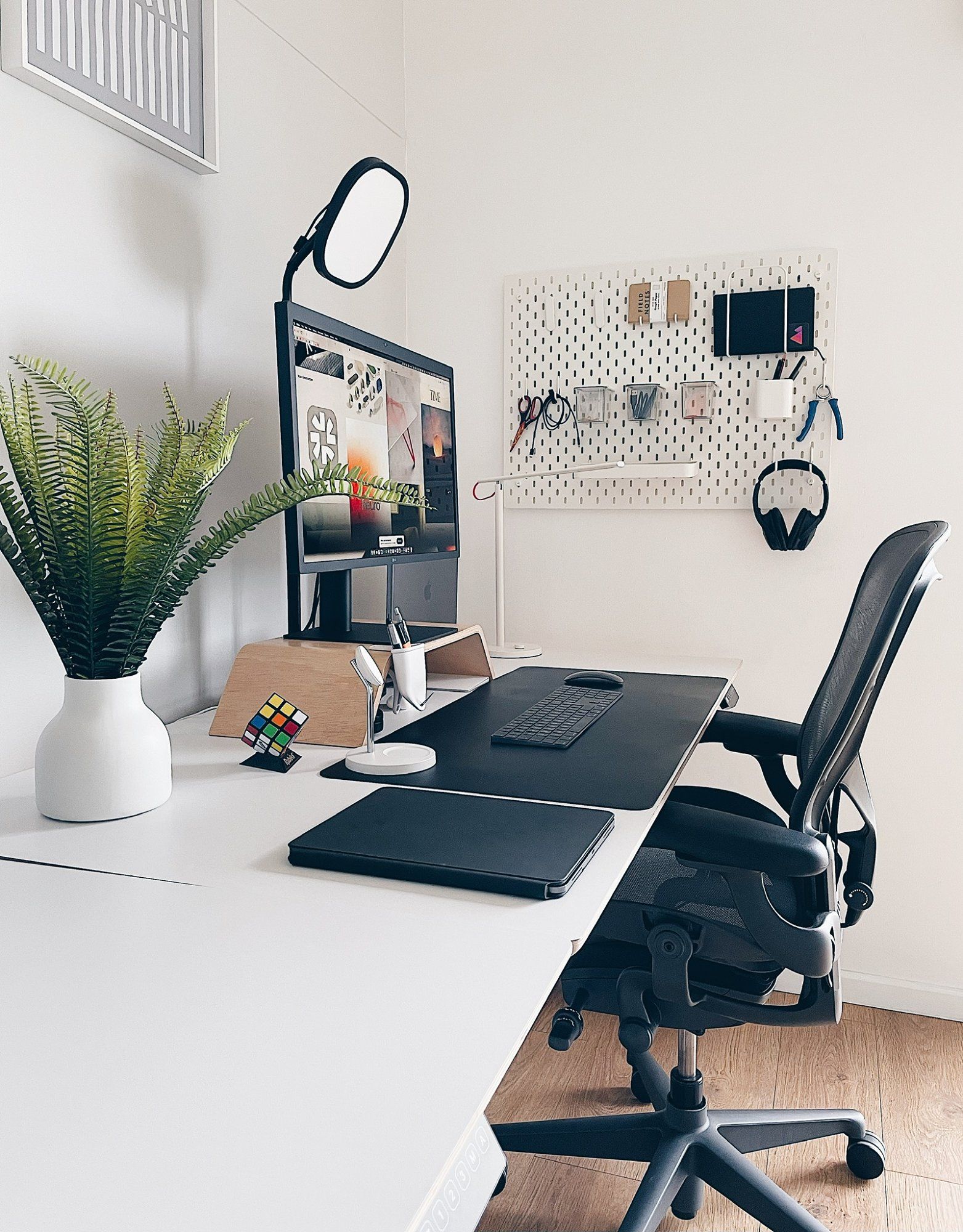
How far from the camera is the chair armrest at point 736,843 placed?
1.14 metres

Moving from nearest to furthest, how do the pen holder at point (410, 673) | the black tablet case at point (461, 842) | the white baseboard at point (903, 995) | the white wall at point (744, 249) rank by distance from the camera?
the black tablet case at point (461, 842) → the pen holder at point (410, 673) → the white wall at point (744, 249) → the white baseboard at point (903, 995)

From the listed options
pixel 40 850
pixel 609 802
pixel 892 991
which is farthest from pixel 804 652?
pixel 40 850

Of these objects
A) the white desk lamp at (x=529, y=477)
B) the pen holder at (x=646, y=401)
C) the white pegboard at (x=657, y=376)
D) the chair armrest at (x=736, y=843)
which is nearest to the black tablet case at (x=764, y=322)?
the white pegboard at (x=657, y=376)

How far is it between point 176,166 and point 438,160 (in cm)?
97

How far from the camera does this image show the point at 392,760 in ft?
4.10

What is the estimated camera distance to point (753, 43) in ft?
6.93

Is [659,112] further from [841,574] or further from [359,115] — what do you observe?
[841,574]

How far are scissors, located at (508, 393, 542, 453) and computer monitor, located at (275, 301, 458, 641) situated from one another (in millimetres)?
352

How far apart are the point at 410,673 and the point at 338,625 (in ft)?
0.83

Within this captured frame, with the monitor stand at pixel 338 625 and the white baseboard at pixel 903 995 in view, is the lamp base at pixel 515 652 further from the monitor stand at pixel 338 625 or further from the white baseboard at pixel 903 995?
the white baseboard at pixel 903 995

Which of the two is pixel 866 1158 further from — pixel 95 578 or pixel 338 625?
pixel 95 578

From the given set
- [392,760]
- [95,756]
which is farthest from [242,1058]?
[392,760]

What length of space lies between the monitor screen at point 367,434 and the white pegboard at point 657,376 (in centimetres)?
39

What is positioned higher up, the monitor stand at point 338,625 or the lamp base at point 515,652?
the monitor stand at point 338,625
